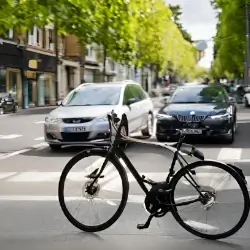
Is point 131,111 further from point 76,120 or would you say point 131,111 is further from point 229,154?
point 229,154

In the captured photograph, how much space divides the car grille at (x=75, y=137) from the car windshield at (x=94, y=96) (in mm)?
1128

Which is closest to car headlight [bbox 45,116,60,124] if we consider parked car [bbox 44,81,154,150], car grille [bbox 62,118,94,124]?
parked car [bbox 44,81,154,150]

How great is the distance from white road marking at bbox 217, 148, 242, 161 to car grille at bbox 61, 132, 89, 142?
2.88 meters

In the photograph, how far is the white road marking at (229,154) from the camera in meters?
11.4

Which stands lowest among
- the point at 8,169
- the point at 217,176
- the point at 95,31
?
the point at 8,169

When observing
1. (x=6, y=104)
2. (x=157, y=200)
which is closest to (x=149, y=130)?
(x=157, y=200)

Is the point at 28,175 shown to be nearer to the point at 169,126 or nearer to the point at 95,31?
the point at 95,31

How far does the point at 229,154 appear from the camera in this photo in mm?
11969

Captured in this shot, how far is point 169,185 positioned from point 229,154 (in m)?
6.79

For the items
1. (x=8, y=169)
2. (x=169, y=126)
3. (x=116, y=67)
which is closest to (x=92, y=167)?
(x=8, y=169)

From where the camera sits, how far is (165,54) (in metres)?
63.9

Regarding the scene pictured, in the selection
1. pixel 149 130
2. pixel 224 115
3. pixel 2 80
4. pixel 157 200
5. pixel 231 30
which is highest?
pixel 231 30

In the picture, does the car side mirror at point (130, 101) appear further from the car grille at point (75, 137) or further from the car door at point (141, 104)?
the car grille at point (75, 137)

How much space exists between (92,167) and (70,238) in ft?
2.33
